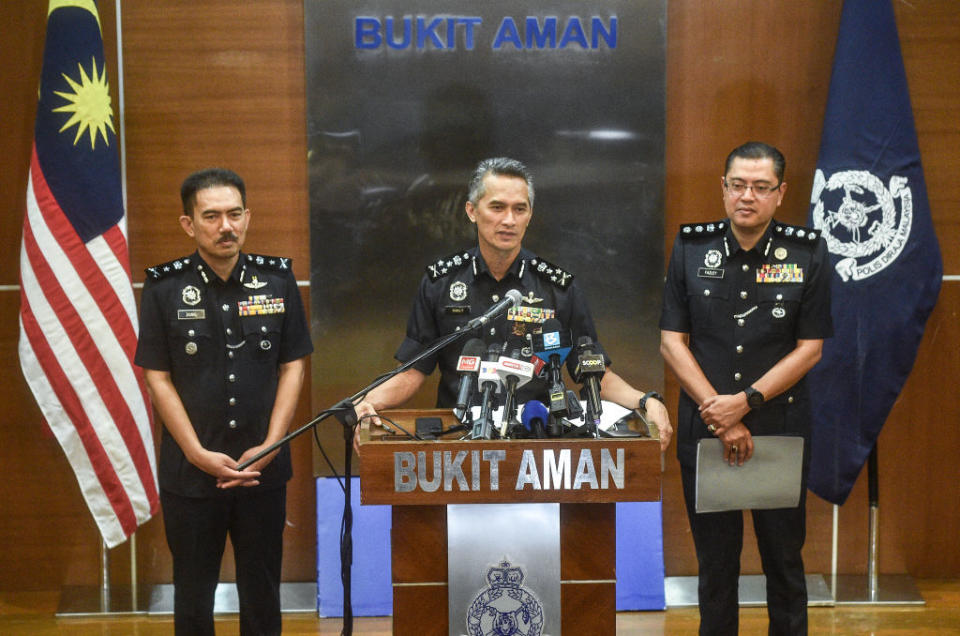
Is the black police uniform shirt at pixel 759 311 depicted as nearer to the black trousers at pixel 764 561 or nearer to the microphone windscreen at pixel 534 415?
the black trousers at pixel 764 561

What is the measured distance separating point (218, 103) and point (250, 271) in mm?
1313

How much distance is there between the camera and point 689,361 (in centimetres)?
324

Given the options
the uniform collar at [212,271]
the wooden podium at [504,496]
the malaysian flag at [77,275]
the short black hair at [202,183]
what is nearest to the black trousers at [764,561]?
the wooden podium at [504,496]

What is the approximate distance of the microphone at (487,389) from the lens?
2355 mm

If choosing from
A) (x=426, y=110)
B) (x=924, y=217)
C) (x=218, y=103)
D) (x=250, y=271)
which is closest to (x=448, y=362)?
(x=250, y=271)

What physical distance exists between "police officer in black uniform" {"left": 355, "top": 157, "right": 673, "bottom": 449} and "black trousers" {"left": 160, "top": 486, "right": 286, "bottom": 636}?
0.54m

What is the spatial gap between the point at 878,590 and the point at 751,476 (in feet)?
5.02

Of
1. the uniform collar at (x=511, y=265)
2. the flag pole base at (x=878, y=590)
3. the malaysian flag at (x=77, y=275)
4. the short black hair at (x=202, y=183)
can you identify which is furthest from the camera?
the flag pole base at (x=878, y=590)

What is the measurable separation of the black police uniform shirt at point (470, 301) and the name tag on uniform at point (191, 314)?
0.59m

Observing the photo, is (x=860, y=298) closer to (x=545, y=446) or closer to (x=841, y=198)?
(x=841, y=198)

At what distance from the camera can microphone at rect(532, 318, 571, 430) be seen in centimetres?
238

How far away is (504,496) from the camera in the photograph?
7.79ft

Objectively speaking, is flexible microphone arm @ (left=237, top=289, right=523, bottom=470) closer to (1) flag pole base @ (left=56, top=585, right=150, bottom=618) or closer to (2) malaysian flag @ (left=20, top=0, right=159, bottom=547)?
(2) malaysian flag @ (left=20, top=0, right=159, bottom=547)

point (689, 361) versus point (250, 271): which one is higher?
point (250, 271)
